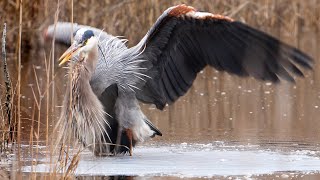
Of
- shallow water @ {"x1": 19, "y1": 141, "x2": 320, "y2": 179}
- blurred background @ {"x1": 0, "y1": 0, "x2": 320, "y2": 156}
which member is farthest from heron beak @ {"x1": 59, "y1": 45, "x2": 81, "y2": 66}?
shallow water @ {"x1": 19, "y1": 141, "x2": 320, "y2": 179}

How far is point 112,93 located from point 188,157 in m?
0.96

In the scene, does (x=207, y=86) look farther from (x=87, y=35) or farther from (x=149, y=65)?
(x=87, y=35)

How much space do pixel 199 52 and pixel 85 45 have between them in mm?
878

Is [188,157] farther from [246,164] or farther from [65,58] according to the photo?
[65,58]

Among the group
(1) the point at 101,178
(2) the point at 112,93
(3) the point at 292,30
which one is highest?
(3) the point at 292,30

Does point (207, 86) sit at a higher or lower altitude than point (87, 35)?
lower

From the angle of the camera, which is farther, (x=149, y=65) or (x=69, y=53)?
(x=149, y=65)

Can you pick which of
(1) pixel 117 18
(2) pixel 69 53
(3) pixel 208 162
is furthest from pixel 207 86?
(3) pixel 208 162

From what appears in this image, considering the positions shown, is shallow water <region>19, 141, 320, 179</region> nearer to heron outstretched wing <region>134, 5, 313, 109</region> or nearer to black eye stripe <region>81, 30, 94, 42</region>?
heron outstretched wing <region>134, 5, 313, 109</region>

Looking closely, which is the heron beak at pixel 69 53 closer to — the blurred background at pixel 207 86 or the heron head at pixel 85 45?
the heron head at pixel 85 45

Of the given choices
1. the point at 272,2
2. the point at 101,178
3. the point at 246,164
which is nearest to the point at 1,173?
the point at 101,178

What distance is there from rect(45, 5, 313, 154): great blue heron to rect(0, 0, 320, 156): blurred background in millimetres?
324

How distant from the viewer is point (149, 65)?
771cm

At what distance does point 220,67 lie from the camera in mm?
7344
